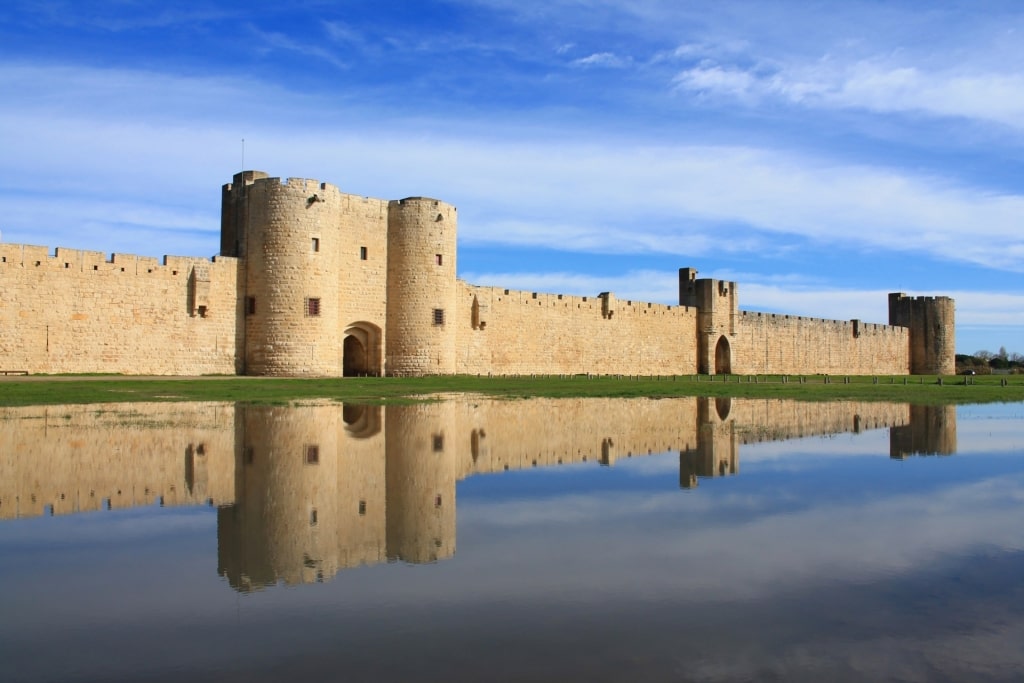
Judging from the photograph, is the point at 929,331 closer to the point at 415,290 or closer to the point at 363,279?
the point at 415,290

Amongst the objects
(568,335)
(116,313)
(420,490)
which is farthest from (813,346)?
(420,490)

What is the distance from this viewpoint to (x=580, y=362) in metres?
39.8

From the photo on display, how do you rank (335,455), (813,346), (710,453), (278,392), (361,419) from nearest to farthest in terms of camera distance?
(335,455) → (710,453) → (361,419) → (278,392) → (813,346)

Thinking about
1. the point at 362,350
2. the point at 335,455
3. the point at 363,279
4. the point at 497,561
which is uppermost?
the point at 363,279

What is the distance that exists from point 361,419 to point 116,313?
1545cm

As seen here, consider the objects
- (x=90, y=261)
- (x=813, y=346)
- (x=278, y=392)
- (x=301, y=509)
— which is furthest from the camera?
(x=813, y=346)

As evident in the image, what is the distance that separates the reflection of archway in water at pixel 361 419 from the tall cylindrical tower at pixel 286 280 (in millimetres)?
12390

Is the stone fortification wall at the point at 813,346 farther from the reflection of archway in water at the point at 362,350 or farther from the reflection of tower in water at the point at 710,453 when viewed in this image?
the reflection of tower in water at the point at 710,453

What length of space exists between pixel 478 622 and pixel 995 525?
4065mm

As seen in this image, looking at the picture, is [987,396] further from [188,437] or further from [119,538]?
[119,538]

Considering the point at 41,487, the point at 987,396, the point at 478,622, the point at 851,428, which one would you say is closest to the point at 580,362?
the point at 987,396

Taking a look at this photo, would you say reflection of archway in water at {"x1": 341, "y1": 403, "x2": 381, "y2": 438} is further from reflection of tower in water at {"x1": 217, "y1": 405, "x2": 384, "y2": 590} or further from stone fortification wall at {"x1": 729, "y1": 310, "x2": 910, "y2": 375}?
stone fortification wall at {"x1": 729, "y1": 310, "x2": 910, "y2": 375}

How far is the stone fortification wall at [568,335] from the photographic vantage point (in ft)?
113

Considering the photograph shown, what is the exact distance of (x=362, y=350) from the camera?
102 ft
